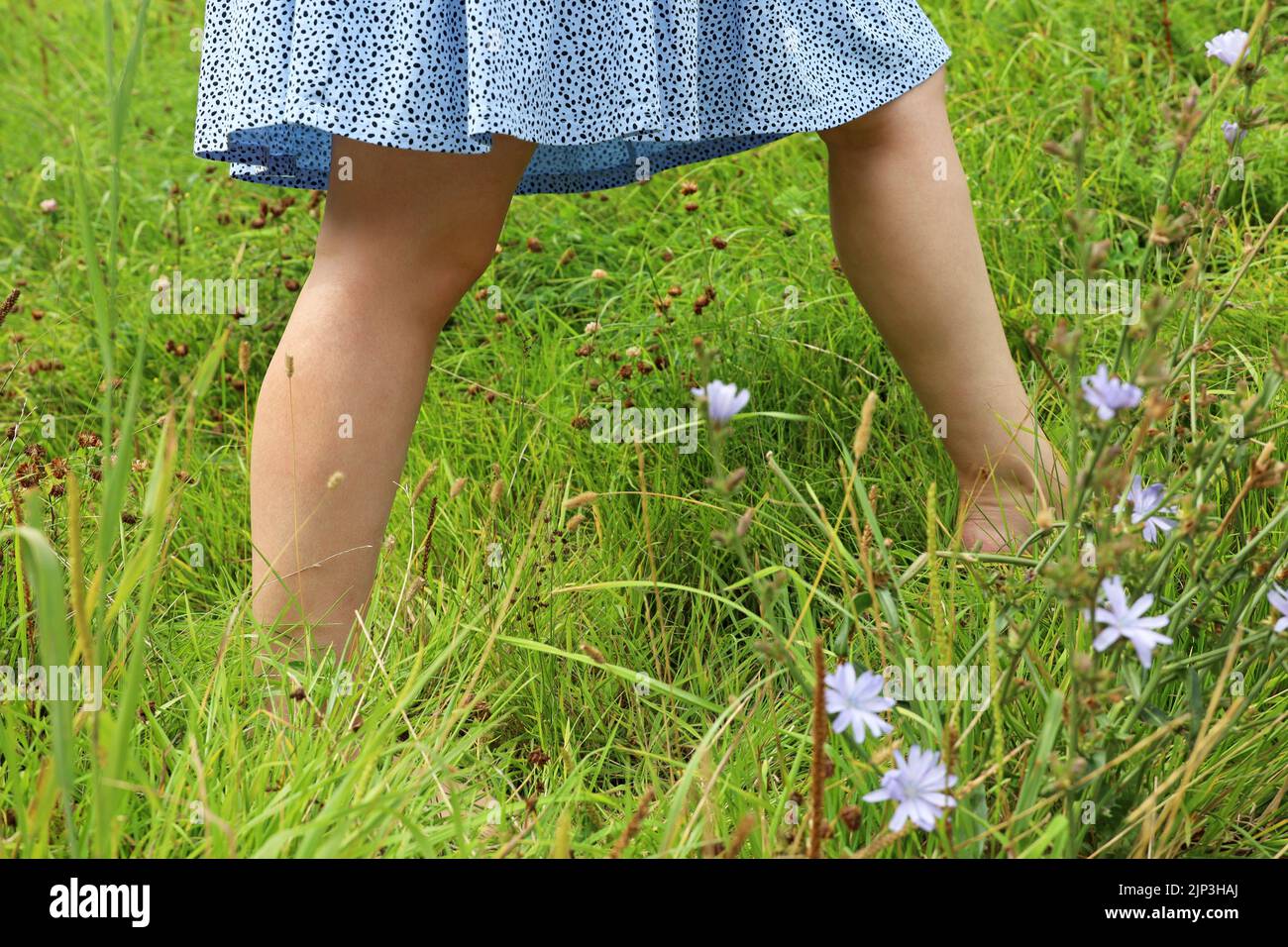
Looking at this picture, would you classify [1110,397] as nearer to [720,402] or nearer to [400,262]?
[720,402]

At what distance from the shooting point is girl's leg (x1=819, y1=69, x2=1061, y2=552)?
5.07 ft

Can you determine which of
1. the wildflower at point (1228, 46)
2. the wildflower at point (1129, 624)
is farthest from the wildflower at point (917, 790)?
the wildflower at point (1228, 46)

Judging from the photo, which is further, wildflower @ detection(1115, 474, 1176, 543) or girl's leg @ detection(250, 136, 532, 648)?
girl's leg @ detection(250, 136, 532, 648)

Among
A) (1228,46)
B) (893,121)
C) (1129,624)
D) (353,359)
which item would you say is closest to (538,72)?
(353,359)

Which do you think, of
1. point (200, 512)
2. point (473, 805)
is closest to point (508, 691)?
point (473, 805)

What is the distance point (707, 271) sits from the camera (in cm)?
223

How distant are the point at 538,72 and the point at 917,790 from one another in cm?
78

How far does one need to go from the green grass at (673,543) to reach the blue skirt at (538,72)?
202mm

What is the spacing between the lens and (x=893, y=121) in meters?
1.53

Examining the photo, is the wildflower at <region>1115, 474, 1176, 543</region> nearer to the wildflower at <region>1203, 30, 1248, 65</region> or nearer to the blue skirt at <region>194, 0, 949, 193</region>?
the wildflower at <region>1203, 30, 1248, 65</region>

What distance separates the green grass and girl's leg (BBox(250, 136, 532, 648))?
46 millimetres

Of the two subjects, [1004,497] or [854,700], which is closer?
[854,700]

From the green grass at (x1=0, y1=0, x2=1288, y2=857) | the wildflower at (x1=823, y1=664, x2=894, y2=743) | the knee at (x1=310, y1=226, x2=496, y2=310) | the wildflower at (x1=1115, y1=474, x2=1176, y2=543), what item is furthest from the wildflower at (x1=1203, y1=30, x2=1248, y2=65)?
the knee at (x1=310, y1=226, x2=496, y2=310)
